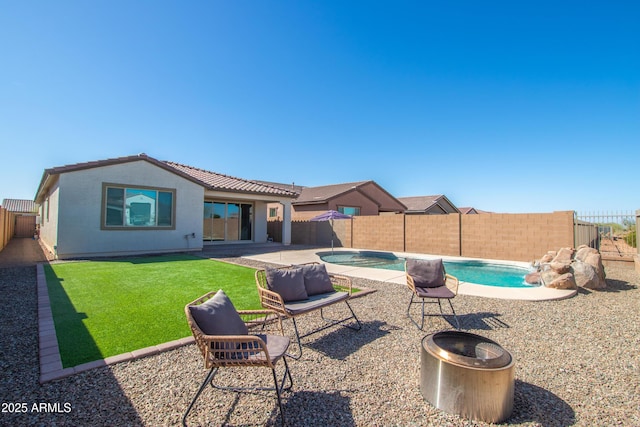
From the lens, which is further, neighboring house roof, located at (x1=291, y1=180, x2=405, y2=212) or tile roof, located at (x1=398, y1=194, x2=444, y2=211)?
tile roof, located at (x1=398, y1=194, x2=444, y2=211)

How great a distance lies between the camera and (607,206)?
12.2 m

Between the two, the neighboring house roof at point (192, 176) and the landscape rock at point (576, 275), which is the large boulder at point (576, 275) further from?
the neighboring house roof at point (192, 176)

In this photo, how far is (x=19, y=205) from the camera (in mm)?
41906

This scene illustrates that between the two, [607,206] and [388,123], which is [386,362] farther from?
[388,123]

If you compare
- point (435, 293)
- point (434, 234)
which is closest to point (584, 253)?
point (434, 234)

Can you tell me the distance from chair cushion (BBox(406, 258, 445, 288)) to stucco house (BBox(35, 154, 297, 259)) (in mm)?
12266

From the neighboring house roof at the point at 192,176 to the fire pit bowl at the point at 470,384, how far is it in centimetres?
1426

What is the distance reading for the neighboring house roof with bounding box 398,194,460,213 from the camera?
33.2 metres

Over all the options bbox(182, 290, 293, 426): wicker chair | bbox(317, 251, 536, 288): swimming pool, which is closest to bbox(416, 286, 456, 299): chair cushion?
bbox(182, 290, 293, 426): wicker chair

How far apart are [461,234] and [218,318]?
15338 millimetres

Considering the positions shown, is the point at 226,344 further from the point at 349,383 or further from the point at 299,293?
the point at 299,293

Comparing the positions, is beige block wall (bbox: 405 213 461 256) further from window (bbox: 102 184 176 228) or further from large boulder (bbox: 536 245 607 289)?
window (bbox: 102 184 176 228)

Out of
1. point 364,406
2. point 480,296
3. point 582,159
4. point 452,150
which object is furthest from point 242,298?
point 582,159

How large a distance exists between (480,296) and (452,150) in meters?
16.6
